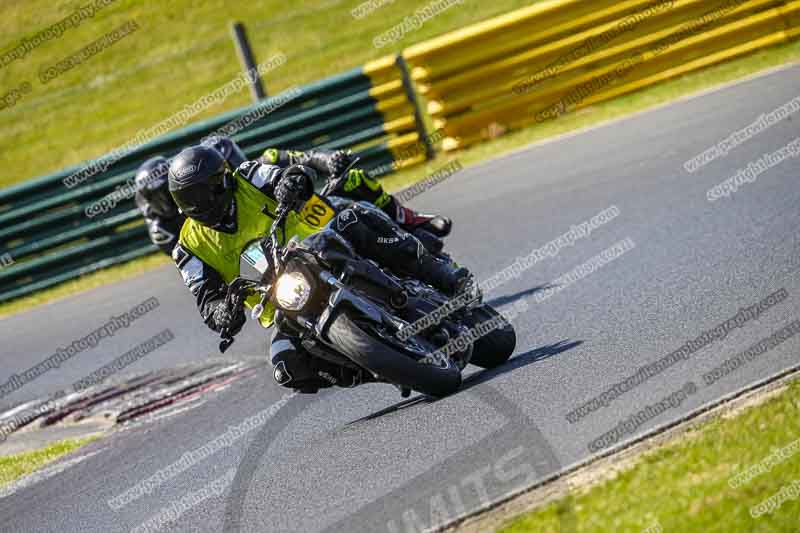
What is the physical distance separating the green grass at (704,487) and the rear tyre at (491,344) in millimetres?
2199

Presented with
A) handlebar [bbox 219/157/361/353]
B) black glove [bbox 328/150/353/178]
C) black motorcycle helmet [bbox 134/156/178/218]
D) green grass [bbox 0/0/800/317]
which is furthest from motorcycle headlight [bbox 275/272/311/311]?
green grass [bbox 0/0/800/317]

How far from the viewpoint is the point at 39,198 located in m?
16.1

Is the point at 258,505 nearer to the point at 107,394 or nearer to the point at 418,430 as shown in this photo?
the point at 418,430

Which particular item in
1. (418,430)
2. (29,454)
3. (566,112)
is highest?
(418,430)

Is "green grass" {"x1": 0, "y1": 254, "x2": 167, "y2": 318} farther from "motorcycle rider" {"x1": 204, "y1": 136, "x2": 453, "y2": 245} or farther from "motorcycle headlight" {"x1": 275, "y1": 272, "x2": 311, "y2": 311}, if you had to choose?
"motorcycle headlight" {"x1": 275, "y1": 272, "x2": 311, "y2": 311}

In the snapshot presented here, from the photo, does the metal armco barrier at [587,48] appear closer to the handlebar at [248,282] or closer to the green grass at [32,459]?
the green grass at [32,459]

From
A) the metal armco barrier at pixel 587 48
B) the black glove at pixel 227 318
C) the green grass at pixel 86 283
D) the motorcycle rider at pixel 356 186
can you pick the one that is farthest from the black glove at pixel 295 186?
the green grass at pixel 86 283

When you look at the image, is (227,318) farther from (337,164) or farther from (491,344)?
(337,164)

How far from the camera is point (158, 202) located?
10102mm

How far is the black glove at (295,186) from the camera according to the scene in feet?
21.3

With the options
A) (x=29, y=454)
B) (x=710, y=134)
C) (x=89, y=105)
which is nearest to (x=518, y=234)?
(x=710, y=134)

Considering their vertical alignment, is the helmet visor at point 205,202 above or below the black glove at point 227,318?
above

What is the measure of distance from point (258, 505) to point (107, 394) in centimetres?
486

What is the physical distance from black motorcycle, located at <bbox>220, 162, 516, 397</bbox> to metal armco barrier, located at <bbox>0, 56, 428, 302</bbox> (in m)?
8.82
